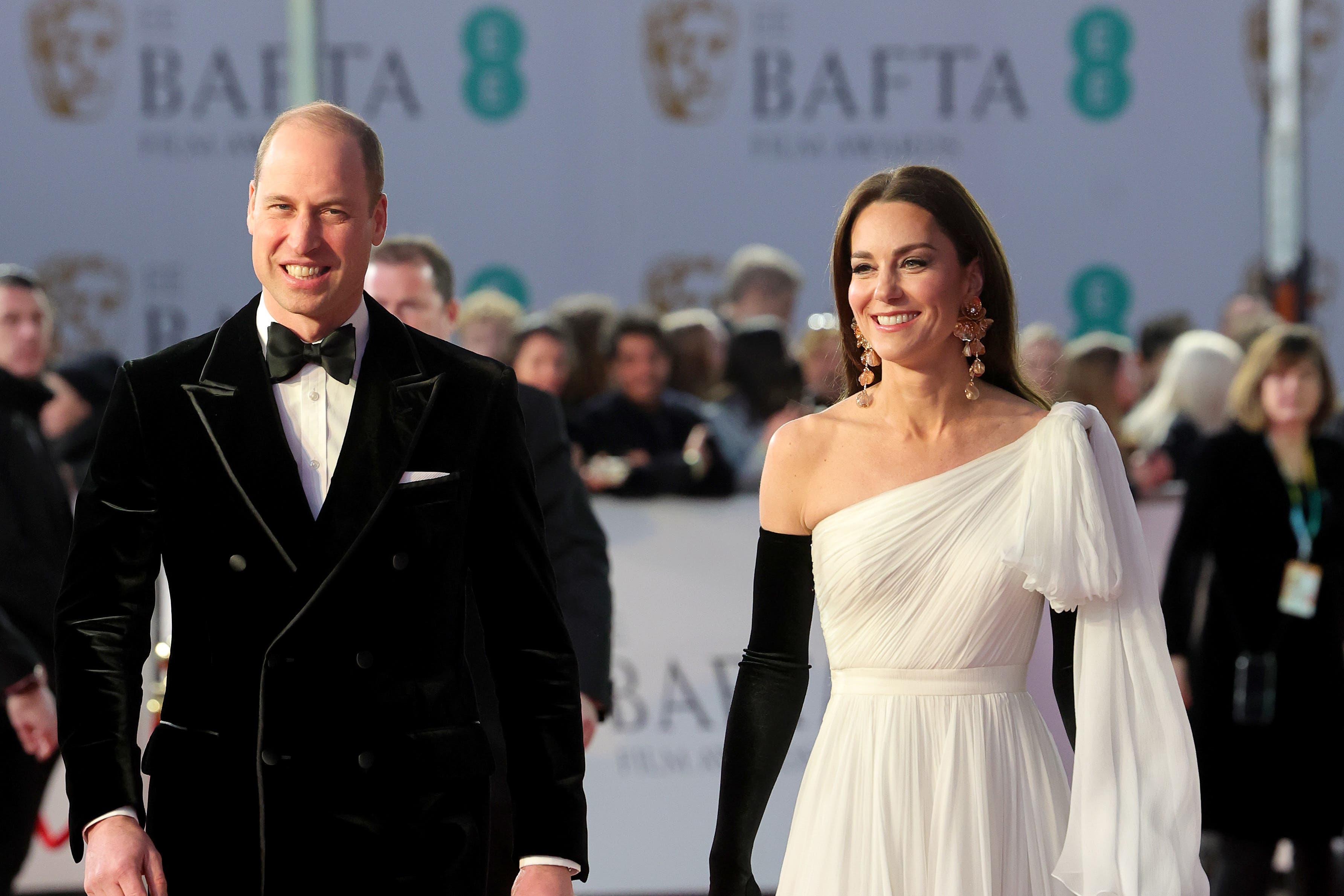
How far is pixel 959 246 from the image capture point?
10.9 feet

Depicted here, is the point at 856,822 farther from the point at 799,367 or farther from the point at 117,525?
the point at 799,367

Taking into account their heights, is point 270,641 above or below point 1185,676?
above

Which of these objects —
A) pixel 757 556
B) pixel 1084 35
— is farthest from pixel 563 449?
pixel 1084 35

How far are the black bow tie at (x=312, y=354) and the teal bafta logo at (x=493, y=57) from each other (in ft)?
20.1

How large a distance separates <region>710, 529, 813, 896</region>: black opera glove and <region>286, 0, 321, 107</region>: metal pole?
509 centimetres

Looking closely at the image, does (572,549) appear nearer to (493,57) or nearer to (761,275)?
(761,275)

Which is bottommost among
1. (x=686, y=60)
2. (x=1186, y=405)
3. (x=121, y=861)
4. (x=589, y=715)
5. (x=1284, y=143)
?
(x=589, y=715)

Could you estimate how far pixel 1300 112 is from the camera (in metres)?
9.27

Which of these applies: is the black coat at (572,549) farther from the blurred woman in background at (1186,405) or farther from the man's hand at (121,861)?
A: the blurred woman in background at (1186,405)

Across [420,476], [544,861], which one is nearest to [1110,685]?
[544,861]

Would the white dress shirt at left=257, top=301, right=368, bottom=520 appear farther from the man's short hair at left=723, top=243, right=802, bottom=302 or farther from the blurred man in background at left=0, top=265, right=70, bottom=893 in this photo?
the man's short hair at left=723, top=243, right=802, bottom=302

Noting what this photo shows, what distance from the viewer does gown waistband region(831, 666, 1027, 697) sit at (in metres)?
3.28

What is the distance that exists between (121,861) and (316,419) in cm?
71

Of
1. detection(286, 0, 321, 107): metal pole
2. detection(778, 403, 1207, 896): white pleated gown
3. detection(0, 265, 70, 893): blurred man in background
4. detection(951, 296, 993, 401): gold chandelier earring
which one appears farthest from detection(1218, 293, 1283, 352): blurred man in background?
detection(778, 403, 1207, 896): white pleated gown
